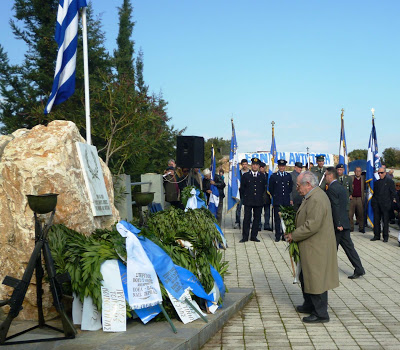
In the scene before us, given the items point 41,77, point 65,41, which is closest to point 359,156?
point 41,77

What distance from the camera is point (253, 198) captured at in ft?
47.9

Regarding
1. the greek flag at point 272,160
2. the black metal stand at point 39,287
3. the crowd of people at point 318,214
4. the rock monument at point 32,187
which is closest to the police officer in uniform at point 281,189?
the crowd of people at point 318,214

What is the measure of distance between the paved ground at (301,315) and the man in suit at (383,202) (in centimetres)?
268

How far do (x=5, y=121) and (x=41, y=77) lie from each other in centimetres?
189

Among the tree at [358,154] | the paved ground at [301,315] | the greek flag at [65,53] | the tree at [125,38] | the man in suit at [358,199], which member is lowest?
the paved ground at [301,315]

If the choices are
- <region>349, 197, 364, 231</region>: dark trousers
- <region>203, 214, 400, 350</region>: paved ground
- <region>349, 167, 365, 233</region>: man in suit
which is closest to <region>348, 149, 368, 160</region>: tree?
<region>349, 167, 365, 233</region>: man in suit

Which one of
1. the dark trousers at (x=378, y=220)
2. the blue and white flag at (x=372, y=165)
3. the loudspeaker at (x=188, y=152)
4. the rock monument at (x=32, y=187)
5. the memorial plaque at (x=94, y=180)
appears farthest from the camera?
the blue and white flag at (x=372, y=165)

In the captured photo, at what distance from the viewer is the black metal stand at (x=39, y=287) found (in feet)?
16.5

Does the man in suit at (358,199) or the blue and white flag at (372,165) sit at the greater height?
the blue and white flag at (372,165)

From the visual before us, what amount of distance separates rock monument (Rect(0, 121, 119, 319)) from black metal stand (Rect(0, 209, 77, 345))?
58 centimetres

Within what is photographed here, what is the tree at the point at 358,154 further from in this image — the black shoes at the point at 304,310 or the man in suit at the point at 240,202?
the black shoes at the point at 304,310

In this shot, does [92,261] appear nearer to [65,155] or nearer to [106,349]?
[106,349]

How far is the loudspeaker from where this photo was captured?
44.5ft

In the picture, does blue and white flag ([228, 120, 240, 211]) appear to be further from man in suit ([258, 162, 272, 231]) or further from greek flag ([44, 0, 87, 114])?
greek flag ([44, 0, 87, 114])
